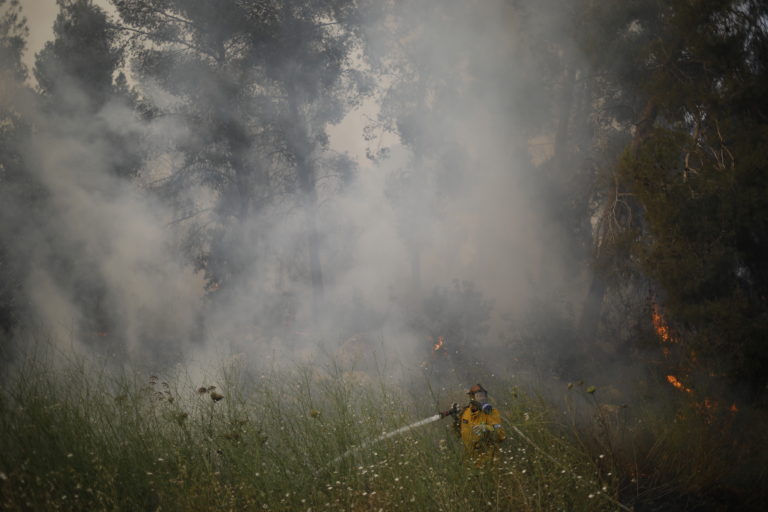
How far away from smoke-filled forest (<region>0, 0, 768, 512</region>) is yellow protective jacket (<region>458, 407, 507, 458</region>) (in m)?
0.04

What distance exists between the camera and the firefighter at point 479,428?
469 centimetres

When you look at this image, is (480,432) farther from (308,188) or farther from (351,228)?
(351,228)

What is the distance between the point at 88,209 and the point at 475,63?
9.38m

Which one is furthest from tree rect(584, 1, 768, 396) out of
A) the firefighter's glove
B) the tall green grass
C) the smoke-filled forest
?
the firefighter's glove

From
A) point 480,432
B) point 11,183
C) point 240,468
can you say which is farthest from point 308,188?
point 240,468

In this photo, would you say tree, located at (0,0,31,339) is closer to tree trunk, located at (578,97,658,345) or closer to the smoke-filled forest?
the smoke-filled forest

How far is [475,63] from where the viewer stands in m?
14.3

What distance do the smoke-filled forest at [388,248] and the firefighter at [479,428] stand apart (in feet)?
0.12

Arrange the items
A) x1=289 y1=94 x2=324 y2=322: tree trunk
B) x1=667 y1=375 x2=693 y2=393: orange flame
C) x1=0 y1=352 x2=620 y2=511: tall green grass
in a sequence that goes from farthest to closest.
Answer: x1=289 y1=94 x2=324 y2=322: tree trunk < x1=667 y1=375 x2=693 y2=393: orange flame < x1=0 y1=352 x2=620 y2=511: tall green grass

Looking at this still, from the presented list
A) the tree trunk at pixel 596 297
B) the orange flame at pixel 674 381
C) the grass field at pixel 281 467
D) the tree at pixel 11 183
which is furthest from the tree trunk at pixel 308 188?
the grass field at pixel 281 467

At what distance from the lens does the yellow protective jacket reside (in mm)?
4695

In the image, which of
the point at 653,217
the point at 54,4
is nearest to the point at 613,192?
the point at 653,217

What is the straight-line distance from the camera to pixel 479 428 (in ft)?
15.3

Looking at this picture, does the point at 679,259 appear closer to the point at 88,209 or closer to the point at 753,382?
the point at 753,382
